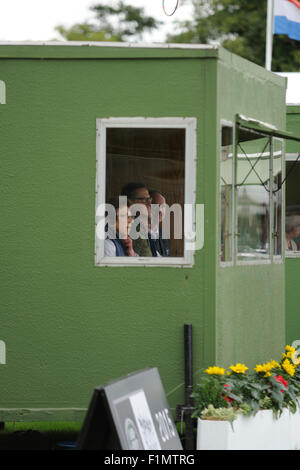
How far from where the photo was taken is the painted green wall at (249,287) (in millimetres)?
7289

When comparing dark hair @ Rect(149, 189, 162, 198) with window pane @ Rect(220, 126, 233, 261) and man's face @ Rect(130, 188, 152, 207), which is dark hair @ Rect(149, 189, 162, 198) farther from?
window pane @ Rect(220, 126, 233, 261)

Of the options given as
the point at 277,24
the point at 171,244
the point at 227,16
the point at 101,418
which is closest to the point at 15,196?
the point at 171,244

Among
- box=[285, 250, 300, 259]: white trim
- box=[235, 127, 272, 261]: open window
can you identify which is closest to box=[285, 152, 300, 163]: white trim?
box=[285, 250, 300, 259]: white trim

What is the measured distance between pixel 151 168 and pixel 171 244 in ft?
2.14

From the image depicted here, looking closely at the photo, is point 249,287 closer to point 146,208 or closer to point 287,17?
point 146,208

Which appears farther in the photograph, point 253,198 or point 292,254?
point 292,254

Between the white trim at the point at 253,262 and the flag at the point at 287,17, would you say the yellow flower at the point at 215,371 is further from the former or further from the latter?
the flag at the point at 287,17

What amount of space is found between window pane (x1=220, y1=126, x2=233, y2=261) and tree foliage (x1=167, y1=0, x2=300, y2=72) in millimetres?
26116

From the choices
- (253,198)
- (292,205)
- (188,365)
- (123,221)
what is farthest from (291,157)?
(188,365)

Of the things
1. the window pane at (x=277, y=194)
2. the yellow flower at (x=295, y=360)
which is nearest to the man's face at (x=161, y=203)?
the window pane at (x=277, y=194)

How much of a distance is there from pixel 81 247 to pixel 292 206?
4106mm

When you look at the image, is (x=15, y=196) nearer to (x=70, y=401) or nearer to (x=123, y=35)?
(x=70, y=401)

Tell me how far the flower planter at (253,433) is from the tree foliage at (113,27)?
40084 millimetres

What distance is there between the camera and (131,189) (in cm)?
746
